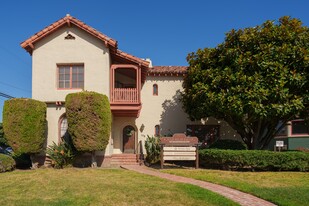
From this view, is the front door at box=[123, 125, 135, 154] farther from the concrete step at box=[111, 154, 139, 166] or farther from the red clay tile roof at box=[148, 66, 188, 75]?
the red clay tile roof at box=[148, 66, 188, 75]

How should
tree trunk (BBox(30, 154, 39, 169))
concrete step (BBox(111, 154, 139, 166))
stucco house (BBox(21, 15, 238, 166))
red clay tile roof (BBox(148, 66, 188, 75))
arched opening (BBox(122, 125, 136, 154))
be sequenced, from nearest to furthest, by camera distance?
1. tree trunk (BBox(30, 154, 39, 169))
2. stucco house (BBox(21, 15, 238, 166))
3. concrete step (BBox(111, 154, 139, 166))
4. red clay tile roof (BBox(148, 66, 188, 75))
5. arched opening (BBox(122, 125, 136, 154))

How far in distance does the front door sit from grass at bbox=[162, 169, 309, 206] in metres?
7.53

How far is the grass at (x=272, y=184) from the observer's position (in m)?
9.26

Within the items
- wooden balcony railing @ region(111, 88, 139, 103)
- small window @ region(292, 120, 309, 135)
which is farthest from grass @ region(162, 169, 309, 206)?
small window @ region(292, 120, 309, 135)

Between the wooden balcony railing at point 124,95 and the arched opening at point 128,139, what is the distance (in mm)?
4082

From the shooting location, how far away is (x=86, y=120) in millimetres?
16266

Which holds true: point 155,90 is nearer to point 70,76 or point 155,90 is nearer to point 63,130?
point 70,76

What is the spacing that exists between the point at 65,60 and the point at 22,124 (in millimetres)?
4568

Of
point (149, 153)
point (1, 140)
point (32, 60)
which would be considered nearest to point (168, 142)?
point (149, 153)

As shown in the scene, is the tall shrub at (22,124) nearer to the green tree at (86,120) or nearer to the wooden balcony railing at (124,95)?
the green tree at (86,120)

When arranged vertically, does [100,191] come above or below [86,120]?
below

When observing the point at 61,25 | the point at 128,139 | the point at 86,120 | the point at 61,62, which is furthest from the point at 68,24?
the point at 128,139

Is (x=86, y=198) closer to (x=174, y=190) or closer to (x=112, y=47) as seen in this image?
(x=174, y=190)

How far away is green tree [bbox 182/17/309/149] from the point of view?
15602 mm
